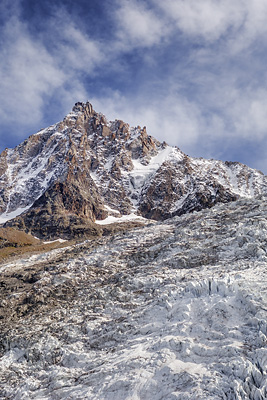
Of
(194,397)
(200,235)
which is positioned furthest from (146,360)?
(200,235)

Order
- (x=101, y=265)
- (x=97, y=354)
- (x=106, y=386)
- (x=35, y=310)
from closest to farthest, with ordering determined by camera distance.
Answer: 1. (x=106, y=386)
2. (x=97, y=354)
3. (x=35, y=310)
4. (x=101, y=265)

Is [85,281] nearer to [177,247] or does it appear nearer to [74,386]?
[177,247]

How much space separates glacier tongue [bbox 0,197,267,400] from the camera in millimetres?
13766

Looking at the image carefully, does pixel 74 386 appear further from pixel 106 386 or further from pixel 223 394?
pixel 223 394

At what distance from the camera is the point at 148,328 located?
61.5ft

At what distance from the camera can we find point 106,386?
14.5m

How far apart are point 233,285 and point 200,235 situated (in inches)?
689

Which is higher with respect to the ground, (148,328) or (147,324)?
(147,324)

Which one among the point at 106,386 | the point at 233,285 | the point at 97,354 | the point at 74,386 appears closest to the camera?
the point at 106,386

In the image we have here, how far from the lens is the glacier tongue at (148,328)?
542 inches

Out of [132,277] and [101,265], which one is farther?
[101,265]

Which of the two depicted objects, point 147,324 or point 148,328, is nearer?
point 148,328

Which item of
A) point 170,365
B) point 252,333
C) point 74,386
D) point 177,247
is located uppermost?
point 177,247

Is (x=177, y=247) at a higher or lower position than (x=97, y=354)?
higher
